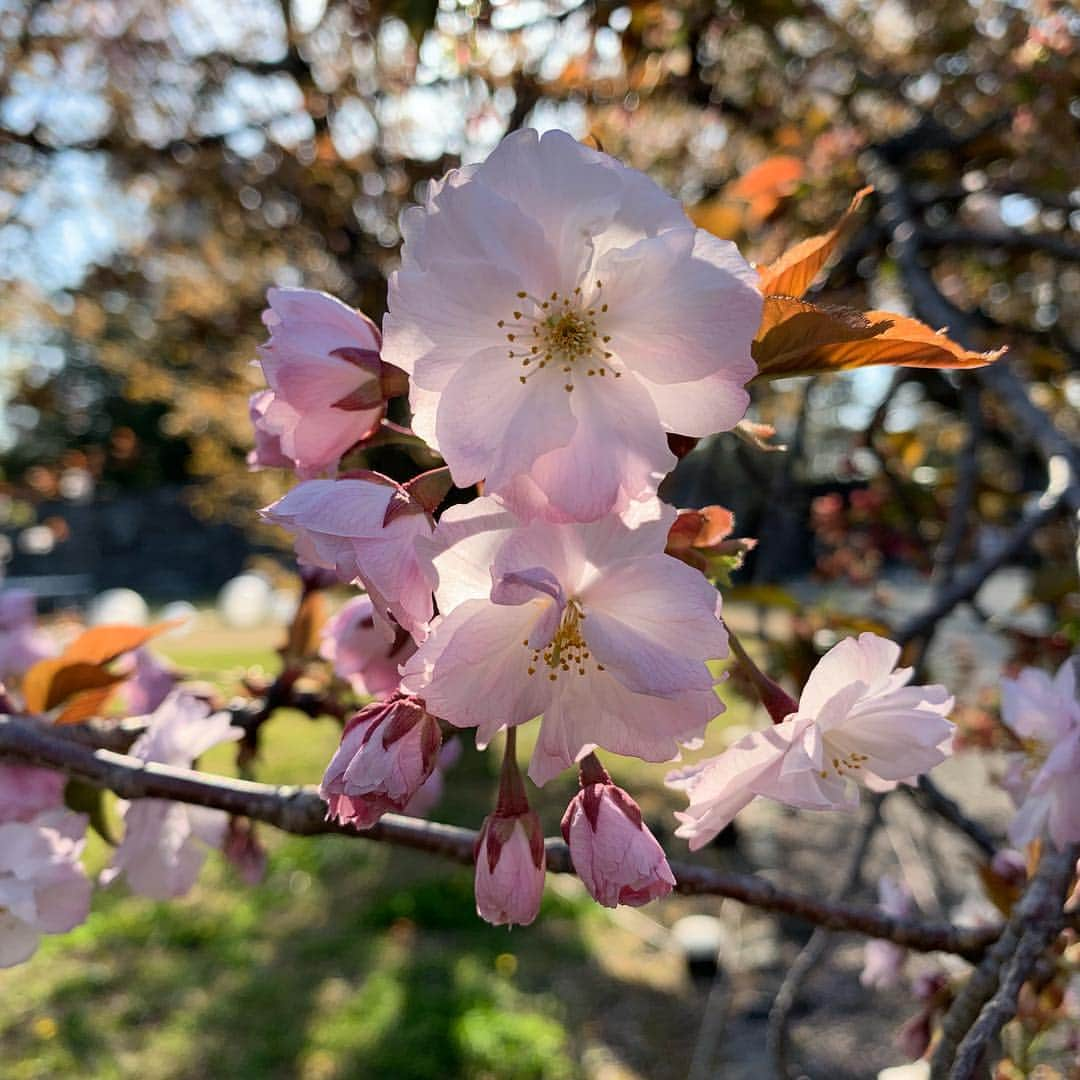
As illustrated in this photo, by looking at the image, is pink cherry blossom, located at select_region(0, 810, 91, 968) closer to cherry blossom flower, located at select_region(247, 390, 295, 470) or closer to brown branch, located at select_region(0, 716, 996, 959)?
brown branch, located at select_region(0, 716, 996, 959)

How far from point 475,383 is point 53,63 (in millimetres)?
5011

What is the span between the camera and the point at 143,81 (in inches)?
175

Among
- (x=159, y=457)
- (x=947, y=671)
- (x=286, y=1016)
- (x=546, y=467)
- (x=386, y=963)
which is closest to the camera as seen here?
(x=546, y=467)

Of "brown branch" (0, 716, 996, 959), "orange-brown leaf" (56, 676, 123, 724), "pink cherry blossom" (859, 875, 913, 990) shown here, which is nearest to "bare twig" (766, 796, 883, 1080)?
"pink cherry blossom" (859, 875, 913, 990)

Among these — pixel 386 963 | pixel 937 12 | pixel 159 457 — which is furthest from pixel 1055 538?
pixel 159 457

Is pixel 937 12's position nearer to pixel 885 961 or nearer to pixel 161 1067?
pixel 885 961

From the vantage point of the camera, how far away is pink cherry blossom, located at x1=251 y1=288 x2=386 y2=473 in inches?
20.8

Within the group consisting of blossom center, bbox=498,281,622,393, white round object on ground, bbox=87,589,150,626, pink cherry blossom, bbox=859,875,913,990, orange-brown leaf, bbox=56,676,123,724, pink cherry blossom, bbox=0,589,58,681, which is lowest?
white round object on ground, bbox=87,589,150,626

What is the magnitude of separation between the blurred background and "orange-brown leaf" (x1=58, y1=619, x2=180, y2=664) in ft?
0.52

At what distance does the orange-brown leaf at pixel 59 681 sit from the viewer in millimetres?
884

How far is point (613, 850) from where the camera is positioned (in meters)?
0.51

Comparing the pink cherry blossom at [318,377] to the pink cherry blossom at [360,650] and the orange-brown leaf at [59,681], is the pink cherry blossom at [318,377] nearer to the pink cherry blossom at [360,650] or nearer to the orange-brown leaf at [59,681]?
the pink cherry blossom at [360,650]

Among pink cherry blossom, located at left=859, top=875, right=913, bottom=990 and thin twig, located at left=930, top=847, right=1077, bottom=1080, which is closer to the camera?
thin twig, located at left=930, top=847, right=1077, bottom=1080

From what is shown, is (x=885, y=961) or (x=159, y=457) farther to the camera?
(x=159, y=457)
